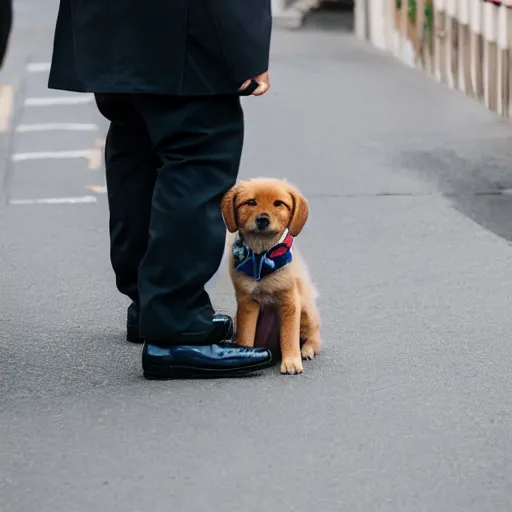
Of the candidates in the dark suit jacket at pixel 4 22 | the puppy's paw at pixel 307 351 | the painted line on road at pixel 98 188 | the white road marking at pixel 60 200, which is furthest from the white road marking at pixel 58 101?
the dark suit jacket at pixel 4 22

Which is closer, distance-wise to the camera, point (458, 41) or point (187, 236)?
point (187, 236)

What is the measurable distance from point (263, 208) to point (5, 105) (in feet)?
24.0

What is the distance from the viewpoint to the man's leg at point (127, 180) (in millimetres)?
4609

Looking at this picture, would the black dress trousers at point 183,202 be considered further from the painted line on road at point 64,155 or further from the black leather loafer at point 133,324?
the painted line on road at point 64,155

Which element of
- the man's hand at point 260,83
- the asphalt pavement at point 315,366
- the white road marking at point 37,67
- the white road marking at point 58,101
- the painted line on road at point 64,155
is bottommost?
the white road marking at point 58,101

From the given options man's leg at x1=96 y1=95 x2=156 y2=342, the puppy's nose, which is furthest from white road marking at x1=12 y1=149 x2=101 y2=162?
the puppy's nose

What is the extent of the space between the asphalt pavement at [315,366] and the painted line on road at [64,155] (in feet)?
0.10

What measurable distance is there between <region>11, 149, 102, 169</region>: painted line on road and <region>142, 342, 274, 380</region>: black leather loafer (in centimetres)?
464

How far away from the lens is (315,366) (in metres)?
4.70

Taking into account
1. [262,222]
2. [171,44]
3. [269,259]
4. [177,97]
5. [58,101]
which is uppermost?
[171,44]

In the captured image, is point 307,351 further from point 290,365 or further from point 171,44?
point 171,44

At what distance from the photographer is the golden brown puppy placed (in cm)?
441

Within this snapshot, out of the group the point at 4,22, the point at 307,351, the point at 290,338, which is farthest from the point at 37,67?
the point at 4,22

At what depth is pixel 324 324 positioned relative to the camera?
5285 mm
